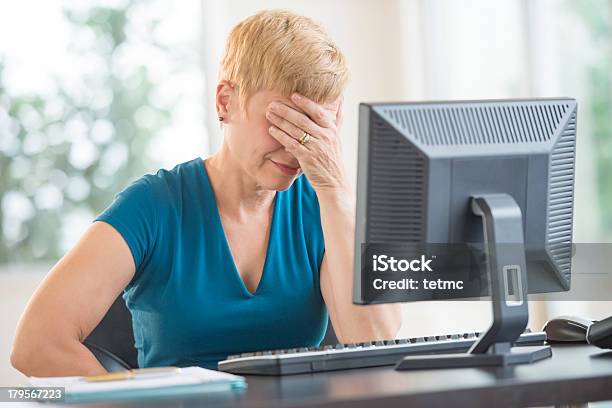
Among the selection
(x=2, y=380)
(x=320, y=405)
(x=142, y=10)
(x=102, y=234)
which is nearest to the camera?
(x=320, y=405)

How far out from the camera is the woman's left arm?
5.43 feet

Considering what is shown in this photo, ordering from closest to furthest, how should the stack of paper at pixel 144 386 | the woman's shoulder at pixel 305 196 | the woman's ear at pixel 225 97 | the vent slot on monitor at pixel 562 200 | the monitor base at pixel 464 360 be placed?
the stack of paper at pixel 144 386 → the monitor base at pixel 464 360 → the vent slot on monitor at pixel 562 200 → the woman's ear at pixel 225 97 → the woman's shoulder at pixel 305 196

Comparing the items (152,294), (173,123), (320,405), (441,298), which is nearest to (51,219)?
(173,123)

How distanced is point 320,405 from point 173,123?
3.23 meters

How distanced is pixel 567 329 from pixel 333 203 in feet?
1.61

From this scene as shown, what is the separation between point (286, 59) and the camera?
164 cm

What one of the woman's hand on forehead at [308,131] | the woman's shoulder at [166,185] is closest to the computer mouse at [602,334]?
the woman's hand on forehead at [308,131]

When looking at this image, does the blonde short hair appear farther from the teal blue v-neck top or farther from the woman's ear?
the teal blue v-neck top

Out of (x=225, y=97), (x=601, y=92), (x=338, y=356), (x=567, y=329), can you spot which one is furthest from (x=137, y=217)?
(x=601, y=92)

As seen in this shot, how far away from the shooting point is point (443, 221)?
1.27 metres

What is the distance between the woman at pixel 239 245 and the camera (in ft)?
5.24

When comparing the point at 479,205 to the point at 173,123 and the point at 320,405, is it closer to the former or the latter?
the point at 320,405

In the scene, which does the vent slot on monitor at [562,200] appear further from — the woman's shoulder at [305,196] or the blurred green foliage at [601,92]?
the blurred green foliage at [601,92]

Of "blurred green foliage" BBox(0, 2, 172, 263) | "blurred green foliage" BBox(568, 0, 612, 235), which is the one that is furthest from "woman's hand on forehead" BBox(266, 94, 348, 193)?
"blurred green foliage" BBox(0, 2, 172, 263)
